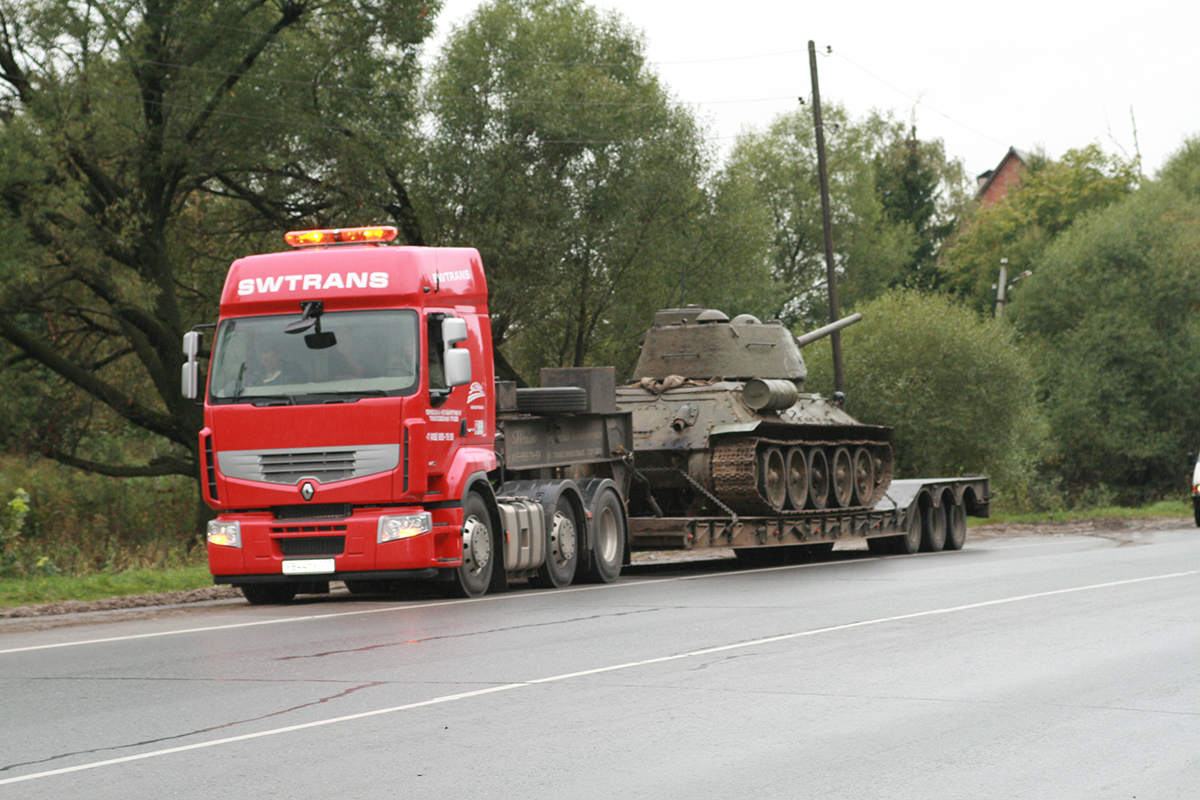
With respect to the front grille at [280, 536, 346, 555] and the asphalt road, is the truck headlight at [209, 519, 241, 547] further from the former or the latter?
the asphalt road

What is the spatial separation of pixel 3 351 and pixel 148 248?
10.9 feet

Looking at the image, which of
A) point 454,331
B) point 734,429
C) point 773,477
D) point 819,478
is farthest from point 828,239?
point 454,331

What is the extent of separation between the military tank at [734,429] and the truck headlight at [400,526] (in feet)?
20.4

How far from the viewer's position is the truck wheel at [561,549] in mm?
15961

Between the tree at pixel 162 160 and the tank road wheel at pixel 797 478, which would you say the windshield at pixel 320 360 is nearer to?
the tank road wheel at pixel 797 478

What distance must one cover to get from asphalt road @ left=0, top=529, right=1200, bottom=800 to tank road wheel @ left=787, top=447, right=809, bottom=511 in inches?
271

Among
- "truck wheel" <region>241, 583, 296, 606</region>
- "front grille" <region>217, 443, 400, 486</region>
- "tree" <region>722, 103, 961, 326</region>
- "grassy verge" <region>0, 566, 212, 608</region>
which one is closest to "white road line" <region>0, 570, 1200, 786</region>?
"front grille" <region>217, 443, 400, 486</region>

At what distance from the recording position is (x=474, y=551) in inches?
575

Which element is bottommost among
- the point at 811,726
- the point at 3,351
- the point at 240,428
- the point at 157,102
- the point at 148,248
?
the point at 811,726

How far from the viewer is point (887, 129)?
245 feet

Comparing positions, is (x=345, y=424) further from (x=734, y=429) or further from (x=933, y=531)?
(x=933, y=531)

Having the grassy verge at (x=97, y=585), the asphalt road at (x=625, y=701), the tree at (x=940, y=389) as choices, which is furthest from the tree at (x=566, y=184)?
the asphalt road at (x=625, y=701)

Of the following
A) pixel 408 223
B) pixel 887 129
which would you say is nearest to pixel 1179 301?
pixel 408 223

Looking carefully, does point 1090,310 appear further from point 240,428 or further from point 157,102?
point 240,428
